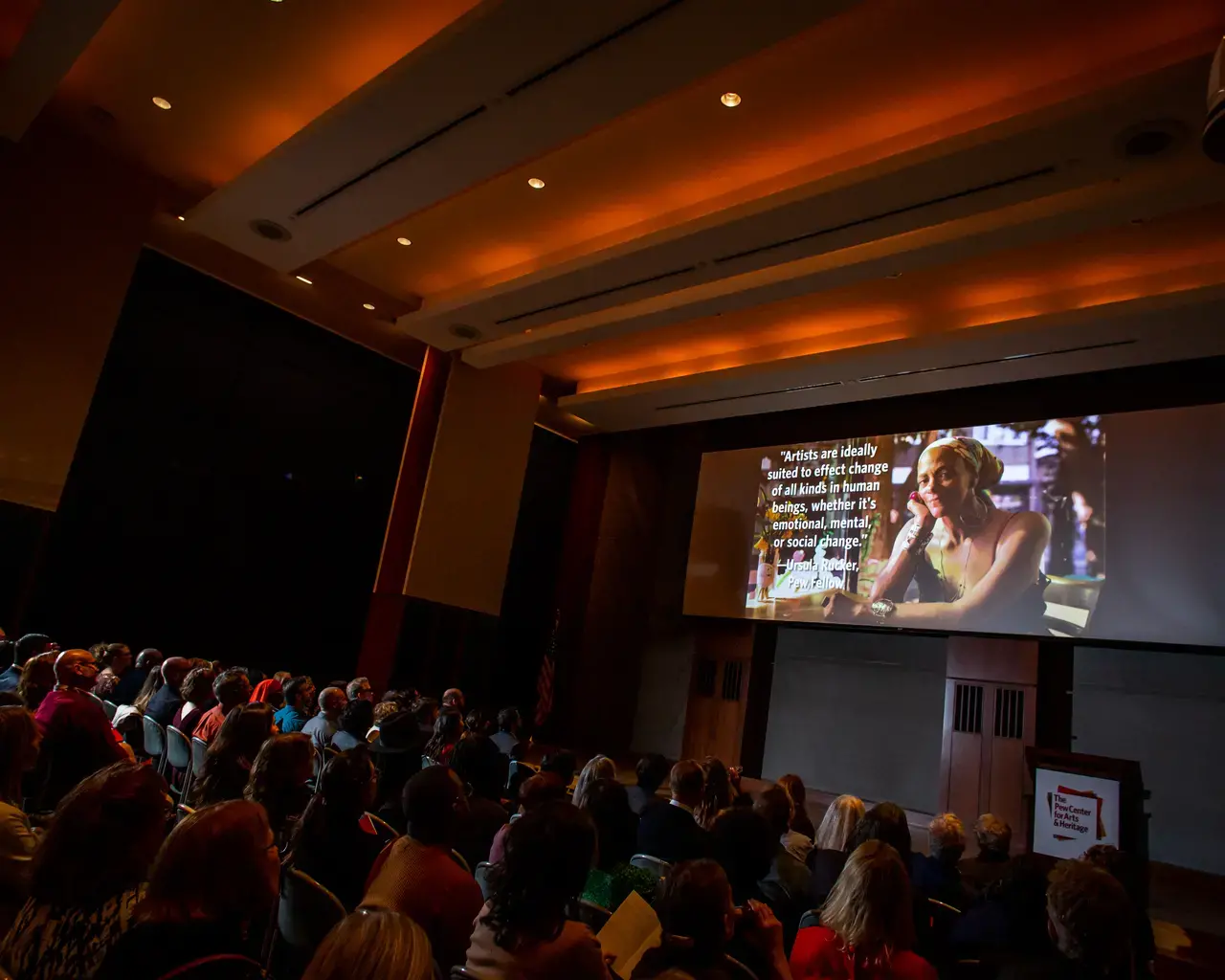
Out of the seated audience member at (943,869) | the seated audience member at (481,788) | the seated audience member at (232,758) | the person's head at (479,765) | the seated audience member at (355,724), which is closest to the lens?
the seated audience member at (232,758)

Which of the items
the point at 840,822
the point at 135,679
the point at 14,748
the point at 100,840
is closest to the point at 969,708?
the point at 840,822

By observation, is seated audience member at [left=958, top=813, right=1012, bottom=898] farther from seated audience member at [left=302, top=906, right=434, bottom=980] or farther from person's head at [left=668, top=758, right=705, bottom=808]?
seated audience member at [left=302, top=906, right=434, bottom=980]

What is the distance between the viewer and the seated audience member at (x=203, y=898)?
4.12 ft

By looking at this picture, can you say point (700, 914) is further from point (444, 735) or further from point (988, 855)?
point (444, 735)

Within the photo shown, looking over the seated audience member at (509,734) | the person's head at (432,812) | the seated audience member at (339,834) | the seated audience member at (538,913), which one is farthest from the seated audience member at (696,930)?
the seated audience member at (509,734)

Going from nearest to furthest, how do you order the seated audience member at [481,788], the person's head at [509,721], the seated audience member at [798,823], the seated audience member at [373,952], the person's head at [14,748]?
the seated audience member at [373,952]
the person's head at [14,748]
the seated audience member at [481,788]
the seated audience member at [798,823]
the person's head at [509,721]

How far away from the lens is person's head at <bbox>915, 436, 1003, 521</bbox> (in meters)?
7.60

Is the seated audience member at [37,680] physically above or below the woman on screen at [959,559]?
below

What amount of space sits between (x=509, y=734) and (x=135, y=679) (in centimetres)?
229

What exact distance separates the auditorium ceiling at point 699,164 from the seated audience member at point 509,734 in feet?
11.4

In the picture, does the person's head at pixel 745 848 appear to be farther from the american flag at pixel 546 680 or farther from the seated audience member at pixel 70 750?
the american flag at pixel 546 680

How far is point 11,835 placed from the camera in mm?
1821

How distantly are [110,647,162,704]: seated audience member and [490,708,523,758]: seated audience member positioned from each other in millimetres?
2042

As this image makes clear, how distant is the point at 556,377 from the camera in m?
A: 10.0
